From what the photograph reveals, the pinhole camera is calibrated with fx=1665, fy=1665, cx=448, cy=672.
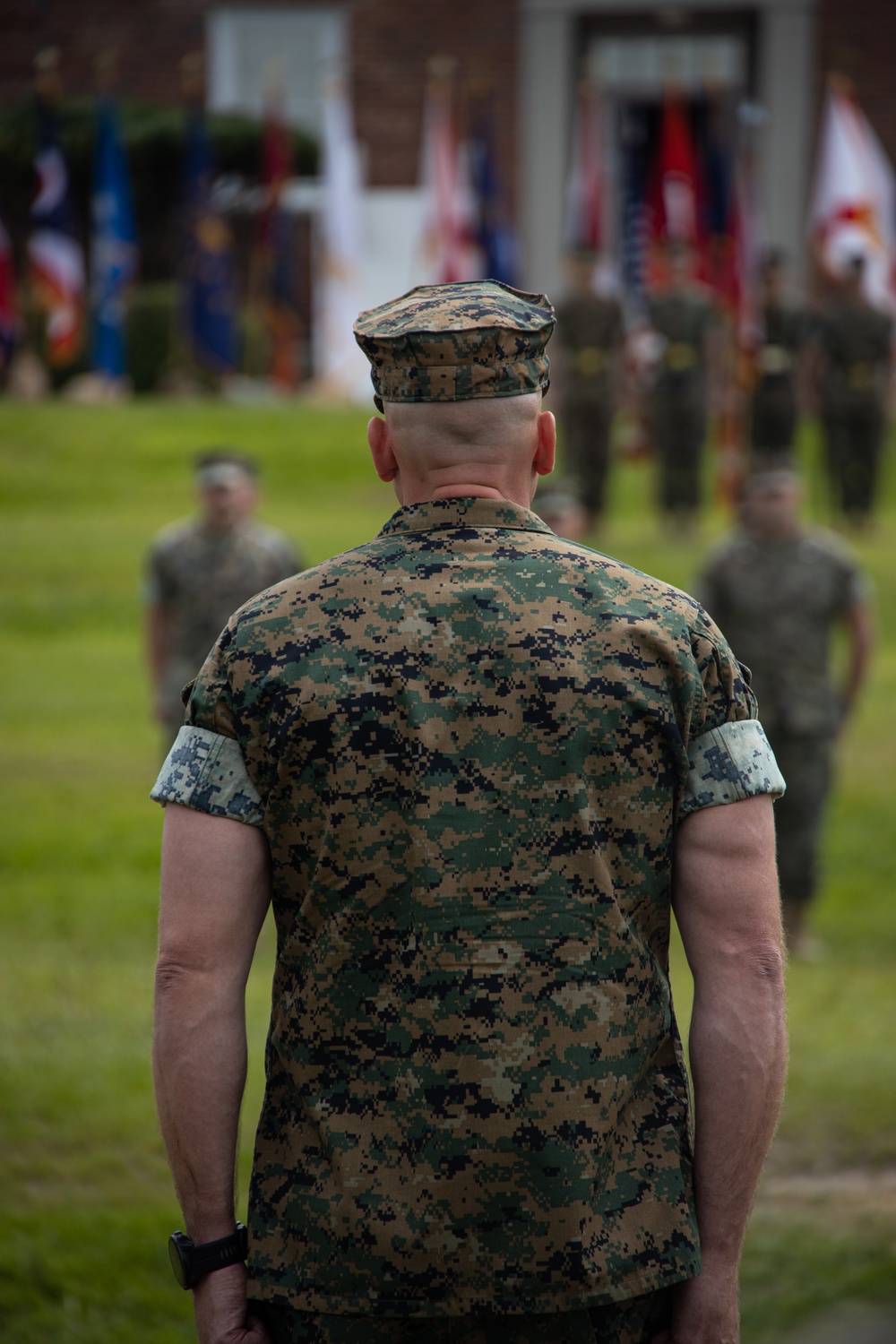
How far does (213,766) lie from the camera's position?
6.53ft

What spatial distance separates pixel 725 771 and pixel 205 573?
599cm

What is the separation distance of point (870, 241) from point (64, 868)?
12.2 m

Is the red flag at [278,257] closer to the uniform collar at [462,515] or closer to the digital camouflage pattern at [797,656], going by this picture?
the digital camouflage pattern at [797,656]

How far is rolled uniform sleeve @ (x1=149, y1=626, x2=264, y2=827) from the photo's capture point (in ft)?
6.52

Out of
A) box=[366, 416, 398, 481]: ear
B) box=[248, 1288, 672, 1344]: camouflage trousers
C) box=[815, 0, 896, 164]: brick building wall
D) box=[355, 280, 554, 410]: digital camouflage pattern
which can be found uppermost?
box=[815, 0, 896, 164]: brick building wall

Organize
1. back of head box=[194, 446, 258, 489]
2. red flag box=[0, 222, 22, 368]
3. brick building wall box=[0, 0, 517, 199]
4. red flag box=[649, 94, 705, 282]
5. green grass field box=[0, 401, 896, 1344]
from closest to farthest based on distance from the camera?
green grass field box=[0, 401, 896, 1344], back of head box=[194, 446, 258, 489], red flag box=[649, 94, 705, 282], red flag box=[0, 222, 22, 368], brick building wall box=[0, 0, 517, 199]

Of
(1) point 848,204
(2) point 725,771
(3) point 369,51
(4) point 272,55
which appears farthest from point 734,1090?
(4) point 272,55

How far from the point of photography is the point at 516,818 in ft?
6.42

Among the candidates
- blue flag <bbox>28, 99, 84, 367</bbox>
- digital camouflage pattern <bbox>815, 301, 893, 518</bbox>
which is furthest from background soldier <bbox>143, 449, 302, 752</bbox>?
blue flag <bbox>28, 99, 84, 367</bbox>

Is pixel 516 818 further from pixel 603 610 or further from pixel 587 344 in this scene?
pixel 587 344

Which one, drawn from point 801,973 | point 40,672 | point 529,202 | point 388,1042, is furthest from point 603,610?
point 529,202

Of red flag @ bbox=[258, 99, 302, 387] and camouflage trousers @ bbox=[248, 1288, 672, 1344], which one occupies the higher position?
red flag @ bbox=[258, 99, 302, 387]

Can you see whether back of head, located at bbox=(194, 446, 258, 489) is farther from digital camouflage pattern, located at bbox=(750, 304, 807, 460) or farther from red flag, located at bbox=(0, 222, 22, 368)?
red flag, located at bbox=(0, 222, 22, 368)

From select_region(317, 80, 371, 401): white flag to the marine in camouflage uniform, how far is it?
1838 cm
